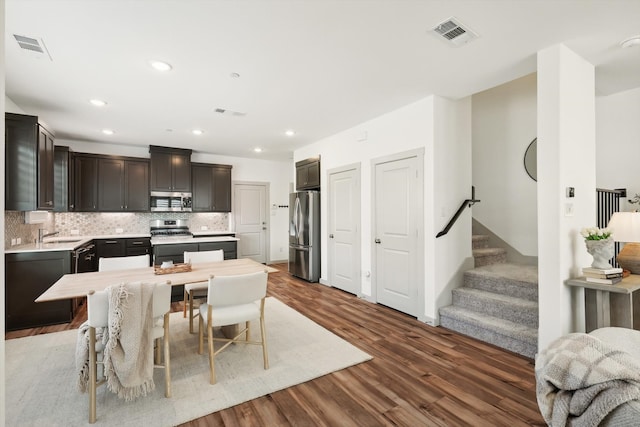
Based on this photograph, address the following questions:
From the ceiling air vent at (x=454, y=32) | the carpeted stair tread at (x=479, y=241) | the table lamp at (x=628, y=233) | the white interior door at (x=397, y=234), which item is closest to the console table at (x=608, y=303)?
the table lamp at (x=628, y=233)

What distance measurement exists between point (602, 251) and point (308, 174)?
451cm

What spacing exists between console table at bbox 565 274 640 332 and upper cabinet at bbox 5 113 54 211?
5.79 meters

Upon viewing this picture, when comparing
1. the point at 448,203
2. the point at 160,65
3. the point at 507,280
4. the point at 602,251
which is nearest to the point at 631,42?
the point at 602,251

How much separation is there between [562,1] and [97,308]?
3678 mm

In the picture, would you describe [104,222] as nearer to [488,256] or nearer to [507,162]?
[488,256]

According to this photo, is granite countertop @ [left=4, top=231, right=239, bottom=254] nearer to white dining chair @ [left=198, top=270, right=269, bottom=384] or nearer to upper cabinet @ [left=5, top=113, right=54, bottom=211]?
upper cabinet @ [left=5, top=113, right=54, bottom=211]

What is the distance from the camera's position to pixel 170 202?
626 centimetres

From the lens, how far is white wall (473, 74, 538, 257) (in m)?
4.31

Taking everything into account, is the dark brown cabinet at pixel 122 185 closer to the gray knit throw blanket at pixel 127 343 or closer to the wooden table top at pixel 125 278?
the wooden table top at pixel 125 278

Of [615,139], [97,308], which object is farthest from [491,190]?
[97,308]

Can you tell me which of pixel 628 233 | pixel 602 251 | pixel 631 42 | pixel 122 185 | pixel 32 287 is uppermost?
pixel 631 42

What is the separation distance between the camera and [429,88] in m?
3.38

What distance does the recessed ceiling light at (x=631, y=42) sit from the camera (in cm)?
241

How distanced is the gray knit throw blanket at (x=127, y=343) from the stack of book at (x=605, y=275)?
3.49m
